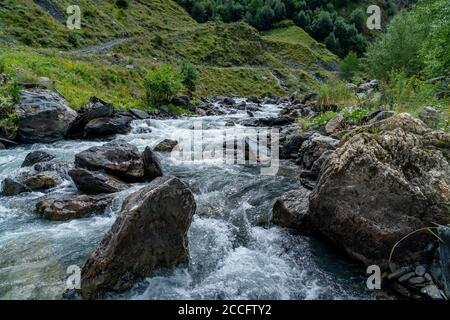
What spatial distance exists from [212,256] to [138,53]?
54.2 meters

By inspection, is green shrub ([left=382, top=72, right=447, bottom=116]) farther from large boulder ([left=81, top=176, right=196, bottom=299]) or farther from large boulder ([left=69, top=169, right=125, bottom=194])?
large boulder ([left=69, top=169, right=125, bottom=194])

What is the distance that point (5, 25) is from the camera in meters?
41.3

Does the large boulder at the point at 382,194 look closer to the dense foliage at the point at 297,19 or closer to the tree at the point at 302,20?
the dense foliage at the point at 297,19

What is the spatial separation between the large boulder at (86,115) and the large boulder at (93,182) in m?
9.42

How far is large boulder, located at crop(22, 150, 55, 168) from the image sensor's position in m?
13.8

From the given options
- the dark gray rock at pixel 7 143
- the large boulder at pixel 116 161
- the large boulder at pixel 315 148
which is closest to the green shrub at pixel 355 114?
the large boulder at pixel 315 148

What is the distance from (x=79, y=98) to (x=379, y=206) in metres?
23.3

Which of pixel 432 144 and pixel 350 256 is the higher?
pixel 432 144

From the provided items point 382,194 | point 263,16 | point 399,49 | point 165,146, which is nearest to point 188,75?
point 399,49

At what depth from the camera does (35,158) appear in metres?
14.1

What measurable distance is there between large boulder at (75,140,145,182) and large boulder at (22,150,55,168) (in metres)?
2.49

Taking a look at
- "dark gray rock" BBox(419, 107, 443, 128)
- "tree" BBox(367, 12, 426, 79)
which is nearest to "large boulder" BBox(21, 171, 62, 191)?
"dark gray rock" BBox(419, 107, 443, 128)

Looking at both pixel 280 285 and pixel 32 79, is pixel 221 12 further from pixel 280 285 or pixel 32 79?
pixel 280 285
